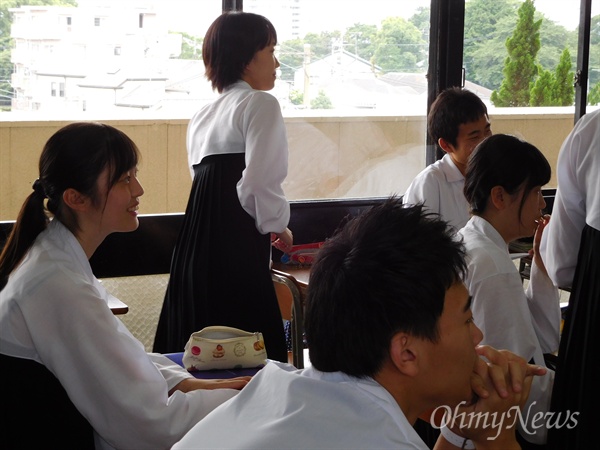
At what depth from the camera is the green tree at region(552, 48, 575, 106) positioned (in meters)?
4.91

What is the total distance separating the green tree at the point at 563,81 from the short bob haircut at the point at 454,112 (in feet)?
6.16

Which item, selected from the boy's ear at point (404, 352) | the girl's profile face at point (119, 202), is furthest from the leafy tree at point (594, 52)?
the boy's ear at point (404, 352)

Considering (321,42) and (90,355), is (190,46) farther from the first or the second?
(90,355)

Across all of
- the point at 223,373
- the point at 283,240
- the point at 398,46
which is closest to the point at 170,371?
the point at 223,373

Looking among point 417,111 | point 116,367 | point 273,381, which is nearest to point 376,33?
point 417,111

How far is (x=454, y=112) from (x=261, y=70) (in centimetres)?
74

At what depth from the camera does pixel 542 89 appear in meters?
4.87

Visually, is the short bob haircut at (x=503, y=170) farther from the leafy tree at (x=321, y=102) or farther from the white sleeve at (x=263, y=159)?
the leafy tree at (x=321, y=102)

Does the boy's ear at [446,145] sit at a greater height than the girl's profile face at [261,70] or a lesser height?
lesser

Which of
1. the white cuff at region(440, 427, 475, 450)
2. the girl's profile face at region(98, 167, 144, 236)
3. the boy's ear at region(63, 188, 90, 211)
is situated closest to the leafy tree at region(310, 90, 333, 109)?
the girl's profile face at region(98, 167, 144, 236)

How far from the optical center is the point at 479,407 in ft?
4.33

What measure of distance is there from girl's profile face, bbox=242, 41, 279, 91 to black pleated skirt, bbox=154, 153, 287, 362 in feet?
0.93

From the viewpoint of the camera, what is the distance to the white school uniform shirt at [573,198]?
2049 millimetres

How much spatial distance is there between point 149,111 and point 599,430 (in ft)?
8.72
